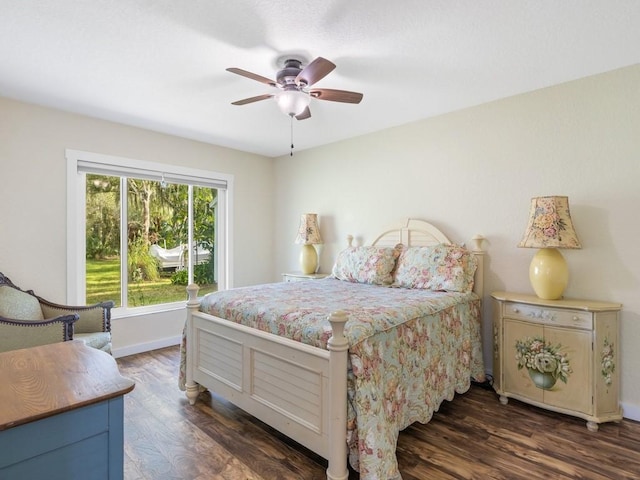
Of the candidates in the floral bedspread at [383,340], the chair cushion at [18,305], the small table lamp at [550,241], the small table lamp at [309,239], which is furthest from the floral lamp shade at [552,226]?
the chair cushion at [18,305]

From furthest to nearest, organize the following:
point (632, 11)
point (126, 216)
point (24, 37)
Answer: point (126, 216) → point (24, 37) → point (632, 11)

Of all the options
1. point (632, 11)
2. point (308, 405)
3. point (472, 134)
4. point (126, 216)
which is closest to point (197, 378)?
point (308, 405)

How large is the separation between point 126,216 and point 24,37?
2029mm

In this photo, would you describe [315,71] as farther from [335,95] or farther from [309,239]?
[309,239]

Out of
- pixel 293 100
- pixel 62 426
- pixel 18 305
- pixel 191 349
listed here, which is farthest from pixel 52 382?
pixel 18 305

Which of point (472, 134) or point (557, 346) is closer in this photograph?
point (557, 346)

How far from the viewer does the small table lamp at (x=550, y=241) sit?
7.88 ft

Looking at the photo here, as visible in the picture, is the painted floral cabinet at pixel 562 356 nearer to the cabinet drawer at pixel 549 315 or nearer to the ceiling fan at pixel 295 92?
the cabinet drawer at pixel 549 315

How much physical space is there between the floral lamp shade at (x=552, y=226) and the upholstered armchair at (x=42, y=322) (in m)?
3.32

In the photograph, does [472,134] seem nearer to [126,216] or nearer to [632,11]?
[632,11]

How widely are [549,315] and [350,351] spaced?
1628 millimetres

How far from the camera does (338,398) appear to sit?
5.47 feet

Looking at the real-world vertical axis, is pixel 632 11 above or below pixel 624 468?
above

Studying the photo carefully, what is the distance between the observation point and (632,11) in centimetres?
180
